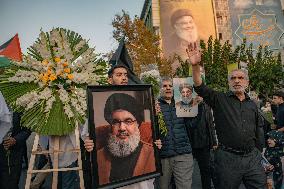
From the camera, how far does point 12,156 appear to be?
5172mm

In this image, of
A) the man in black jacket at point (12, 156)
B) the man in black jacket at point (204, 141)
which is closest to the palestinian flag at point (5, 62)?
the man in black jacket at point (12, 156)

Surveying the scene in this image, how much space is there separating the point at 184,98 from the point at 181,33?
38.1 m

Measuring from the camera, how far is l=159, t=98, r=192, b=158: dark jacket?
488cm

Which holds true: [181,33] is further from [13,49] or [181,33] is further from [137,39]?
[13,49]

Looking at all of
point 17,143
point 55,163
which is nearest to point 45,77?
point 55,163

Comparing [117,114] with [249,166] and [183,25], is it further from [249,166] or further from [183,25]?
[183,25]

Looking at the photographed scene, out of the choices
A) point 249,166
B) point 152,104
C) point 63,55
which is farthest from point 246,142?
point 63,55

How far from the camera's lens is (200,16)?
146ft

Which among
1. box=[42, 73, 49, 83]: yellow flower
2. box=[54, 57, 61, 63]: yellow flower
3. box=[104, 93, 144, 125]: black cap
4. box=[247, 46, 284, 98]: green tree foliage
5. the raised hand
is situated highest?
box=[247, 46, 284, 98]: green tree foliage

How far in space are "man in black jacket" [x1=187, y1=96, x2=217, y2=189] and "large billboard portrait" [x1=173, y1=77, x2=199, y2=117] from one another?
108cm

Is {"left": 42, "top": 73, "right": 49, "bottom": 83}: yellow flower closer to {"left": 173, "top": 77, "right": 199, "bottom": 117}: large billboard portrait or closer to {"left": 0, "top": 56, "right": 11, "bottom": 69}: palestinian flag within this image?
{"left": 0, "top": 56, "right": 11, "bottom": 69}: palestinian flag

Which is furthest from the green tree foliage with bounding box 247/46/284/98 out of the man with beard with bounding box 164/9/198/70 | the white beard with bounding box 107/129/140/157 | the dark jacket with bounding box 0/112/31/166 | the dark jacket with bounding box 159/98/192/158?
the white beard with bounding box 107/129/140/157

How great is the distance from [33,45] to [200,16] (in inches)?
1668

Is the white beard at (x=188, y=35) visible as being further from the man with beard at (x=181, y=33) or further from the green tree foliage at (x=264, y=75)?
the green tree foliage at (x=264, y=75)
